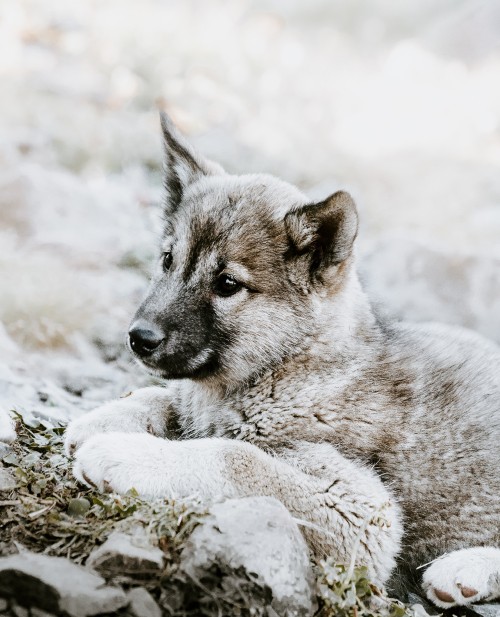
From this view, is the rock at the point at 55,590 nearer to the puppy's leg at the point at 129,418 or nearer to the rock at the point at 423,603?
the puppy's leg at the point at 129,418

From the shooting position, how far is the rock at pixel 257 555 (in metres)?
2.57

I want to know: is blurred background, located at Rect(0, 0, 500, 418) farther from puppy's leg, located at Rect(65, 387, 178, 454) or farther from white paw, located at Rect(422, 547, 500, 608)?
white paw, located at Rect(422, 547, 500, 608)

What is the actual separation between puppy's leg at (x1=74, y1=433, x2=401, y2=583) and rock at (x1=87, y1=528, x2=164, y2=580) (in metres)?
0.64

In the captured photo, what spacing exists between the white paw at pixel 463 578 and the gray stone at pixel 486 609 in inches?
1.3

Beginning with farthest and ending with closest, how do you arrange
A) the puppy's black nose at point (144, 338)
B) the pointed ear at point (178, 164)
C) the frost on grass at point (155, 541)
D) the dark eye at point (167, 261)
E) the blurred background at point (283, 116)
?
the blurred background at point (283, 116) < the pointed ear at point (178, 164) < the dark eye at point (167, 261) < the puppy's black nose at point (144, 338) < the frost on grass at point (155, 541)

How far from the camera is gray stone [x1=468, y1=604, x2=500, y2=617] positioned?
11.5 feet

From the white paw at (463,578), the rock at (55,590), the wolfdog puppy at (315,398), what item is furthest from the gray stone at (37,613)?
the white paw at (463,578)

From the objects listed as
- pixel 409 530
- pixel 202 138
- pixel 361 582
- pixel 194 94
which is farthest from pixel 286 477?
pixel 194 94

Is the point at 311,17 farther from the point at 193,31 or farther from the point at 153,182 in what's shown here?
the point at 153,182

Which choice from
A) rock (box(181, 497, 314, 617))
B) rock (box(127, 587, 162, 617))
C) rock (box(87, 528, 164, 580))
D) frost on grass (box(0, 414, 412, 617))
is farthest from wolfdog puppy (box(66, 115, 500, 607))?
rock (box(127, 587, 162, 617))

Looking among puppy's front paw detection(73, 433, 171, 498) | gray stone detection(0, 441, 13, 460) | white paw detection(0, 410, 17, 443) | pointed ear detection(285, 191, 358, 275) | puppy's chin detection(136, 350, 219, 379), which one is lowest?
gray stone detection(0, 441, 13, 460)

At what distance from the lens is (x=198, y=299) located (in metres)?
3.80

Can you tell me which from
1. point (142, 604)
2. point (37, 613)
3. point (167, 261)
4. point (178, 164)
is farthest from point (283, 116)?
point (37, 613)

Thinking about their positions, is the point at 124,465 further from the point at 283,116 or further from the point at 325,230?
the point at 283,116
